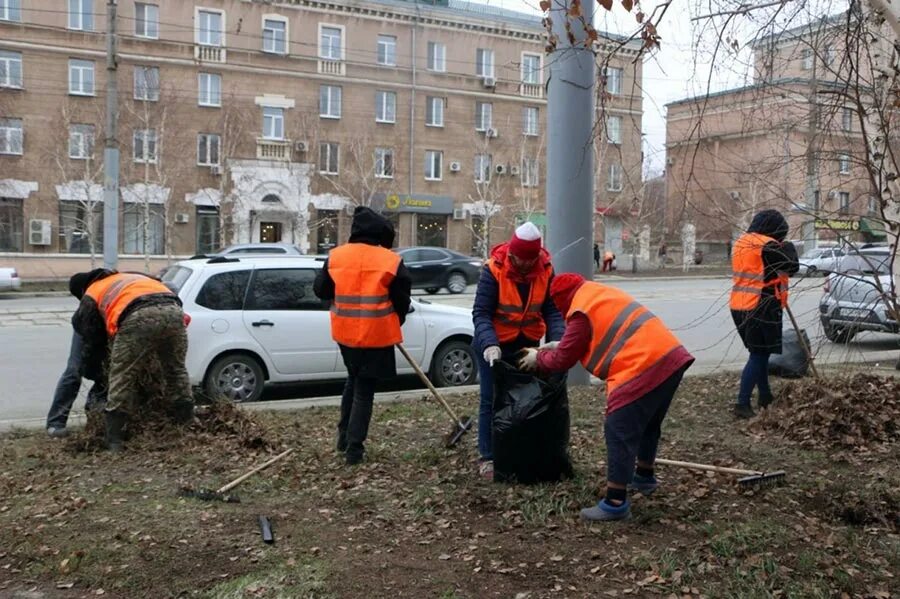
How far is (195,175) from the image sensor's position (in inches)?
1347

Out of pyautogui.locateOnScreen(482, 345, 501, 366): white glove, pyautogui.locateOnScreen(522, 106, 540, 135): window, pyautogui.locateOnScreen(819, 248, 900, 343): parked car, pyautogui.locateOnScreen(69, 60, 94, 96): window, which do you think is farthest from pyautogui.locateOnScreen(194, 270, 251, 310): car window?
pyautogui.locateOnScreen(522, 106, 540, 135): window

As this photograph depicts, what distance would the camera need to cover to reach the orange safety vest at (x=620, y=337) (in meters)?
4.35

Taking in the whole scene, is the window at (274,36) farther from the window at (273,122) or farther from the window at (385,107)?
the window at (385,107)

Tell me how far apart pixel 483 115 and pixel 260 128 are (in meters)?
10.8

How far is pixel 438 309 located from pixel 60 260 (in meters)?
27.2

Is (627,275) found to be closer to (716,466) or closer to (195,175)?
(195,175)

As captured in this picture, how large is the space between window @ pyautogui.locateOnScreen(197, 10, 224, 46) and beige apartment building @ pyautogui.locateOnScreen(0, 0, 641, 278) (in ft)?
0.20

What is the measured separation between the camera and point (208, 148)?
34438 millimetres

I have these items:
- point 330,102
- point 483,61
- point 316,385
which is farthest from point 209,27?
point 316,385

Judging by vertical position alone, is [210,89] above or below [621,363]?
above

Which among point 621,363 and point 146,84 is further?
point 146,84

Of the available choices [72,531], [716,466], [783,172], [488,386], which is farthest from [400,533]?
[783,172]

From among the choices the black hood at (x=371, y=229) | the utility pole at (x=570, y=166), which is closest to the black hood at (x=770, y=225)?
the utility pole at (x=570, y=166)

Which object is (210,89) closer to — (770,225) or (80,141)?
(80,141)
